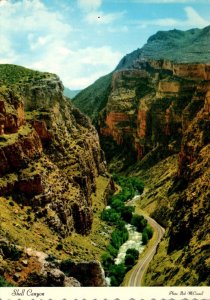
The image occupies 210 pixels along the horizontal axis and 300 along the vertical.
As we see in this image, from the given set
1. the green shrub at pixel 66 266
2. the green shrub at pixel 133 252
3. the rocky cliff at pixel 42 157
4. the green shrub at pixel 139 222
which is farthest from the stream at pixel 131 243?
the green shrub at pixel 66 266

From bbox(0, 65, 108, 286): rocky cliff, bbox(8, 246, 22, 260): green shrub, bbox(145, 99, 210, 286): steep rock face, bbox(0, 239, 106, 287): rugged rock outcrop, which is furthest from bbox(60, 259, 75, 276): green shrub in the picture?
bbox(0, 65, 108, 286): rocky cliff

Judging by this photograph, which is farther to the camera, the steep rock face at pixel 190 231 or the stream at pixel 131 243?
the stream at pixel 131 243

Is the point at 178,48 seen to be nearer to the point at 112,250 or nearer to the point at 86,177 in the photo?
the point at 86,177

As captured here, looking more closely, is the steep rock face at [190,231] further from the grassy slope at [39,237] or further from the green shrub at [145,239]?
the grassy slope at [39,237]

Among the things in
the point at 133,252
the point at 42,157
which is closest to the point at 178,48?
the point at 42,157

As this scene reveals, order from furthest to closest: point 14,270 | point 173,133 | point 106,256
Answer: point 173,133 < point 106,256 < point 14,270

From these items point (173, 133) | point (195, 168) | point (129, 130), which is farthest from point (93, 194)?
point (129, 130)

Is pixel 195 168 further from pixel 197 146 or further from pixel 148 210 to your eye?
pixel 148 210

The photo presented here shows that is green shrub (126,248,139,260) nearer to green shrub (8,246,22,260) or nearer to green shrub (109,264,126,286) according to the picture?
green shrub (109,264,126,286)
